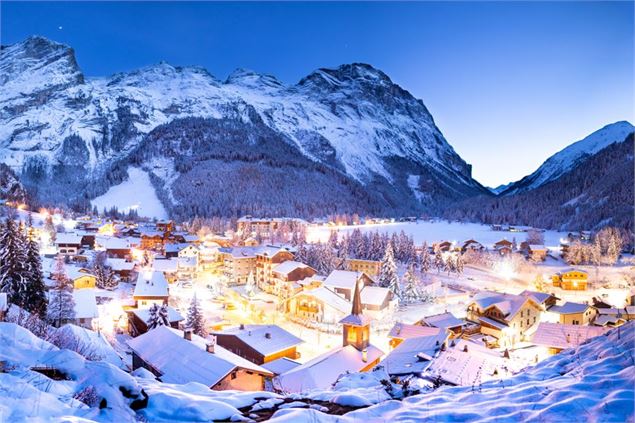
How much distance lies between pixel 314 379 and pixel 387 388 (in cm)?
1482

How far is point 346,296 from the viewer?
167ft

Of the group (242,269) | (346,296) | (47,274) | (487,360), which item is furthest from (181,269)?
(487,360)

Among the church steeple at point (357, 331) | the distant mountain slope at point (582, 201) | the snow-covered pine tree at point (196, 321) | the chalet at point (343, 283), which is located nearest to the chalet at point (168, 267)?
the chalet at point (343, 283)

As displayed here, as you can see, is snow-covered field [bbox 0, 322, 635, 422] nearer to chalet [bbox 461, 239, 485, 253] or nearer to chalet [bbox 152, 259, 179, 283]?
chalet [bbox 152, 259, 179, 283]

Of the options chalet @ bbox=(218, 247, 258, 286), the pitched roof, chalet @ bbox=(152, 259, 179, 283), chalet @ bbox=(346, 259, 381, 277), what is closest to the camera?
the pitched roof

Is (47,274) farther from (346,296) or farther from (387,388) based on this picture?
(387,388)

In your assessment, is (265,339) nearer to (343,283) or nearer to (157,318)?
(157,318)

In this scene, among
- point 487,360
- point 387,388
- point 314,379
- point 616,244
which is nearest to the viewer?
point 387,388

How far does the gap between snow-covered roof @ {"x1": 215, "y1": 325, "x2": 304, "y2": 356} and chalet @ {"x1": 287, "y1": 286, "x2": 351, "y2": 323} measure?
1334 cm

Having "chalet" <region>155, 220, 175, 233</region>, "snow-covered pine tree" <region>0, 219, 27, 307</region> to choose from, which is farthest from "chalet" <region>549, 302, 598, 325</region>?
"chalet" <region>155, 220, 175, 233</region>

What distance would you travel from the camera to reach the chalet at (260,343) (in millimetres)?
27594

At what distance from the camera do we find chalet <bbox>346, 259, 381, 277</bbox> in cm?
7475

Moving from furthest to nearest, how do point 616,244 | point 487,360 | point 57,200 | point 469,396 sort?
point 57,200, point 616,244, point 487,360, point 469,396

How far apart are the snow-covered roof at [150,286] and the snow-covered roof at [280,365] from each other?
20.6 m
